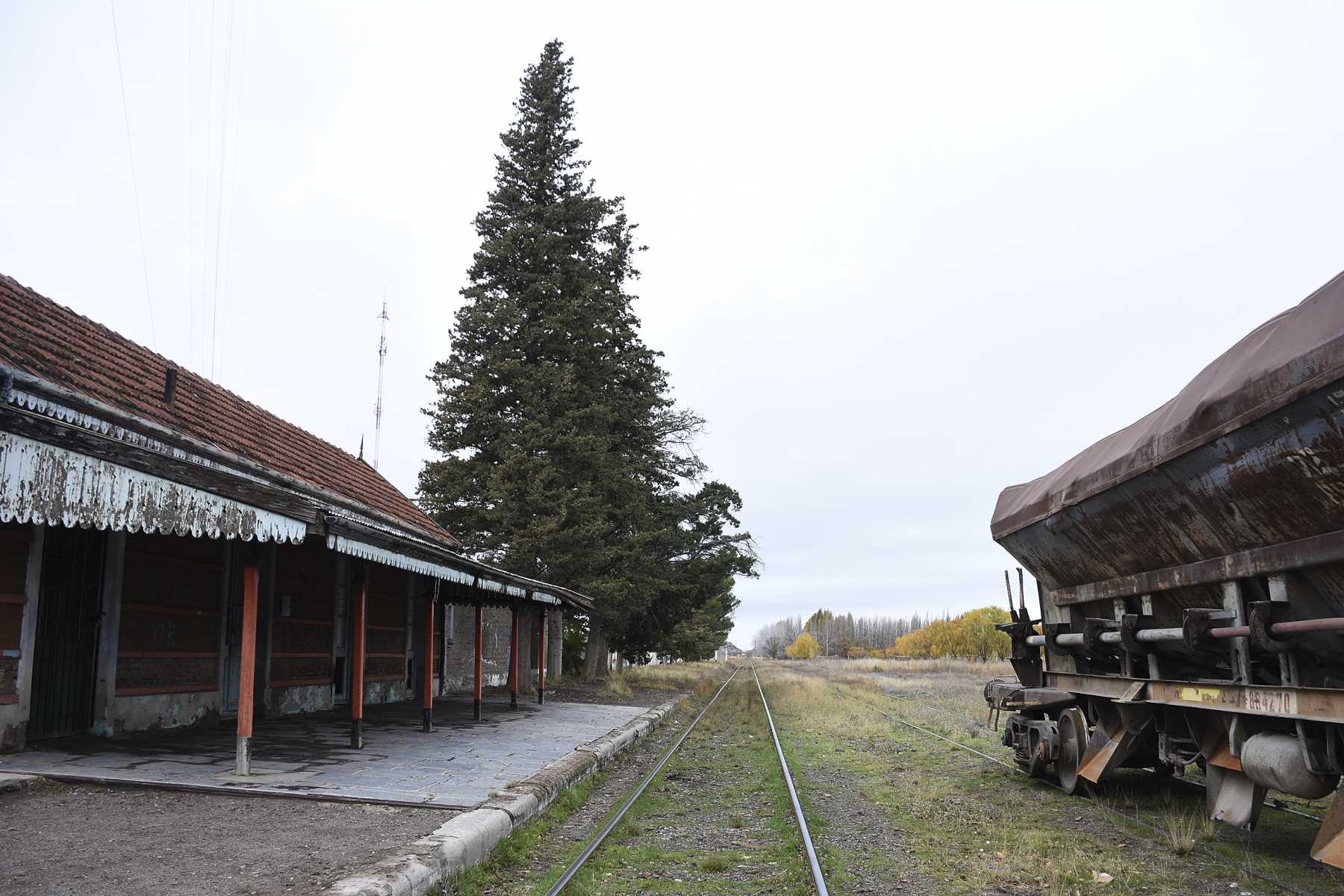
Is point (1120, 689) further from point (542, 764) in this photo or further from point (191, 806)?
point (191, 806)

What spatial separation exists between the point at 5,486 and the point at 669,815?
6.42 metres

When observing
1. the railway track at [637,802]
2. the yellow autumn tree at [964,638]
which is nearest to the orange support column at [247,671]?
the railway track at [637,802]

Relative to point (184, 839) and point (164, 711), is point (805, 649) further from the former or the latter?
point (184, 839)

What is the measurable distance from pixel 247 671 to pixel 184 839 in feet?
7.62

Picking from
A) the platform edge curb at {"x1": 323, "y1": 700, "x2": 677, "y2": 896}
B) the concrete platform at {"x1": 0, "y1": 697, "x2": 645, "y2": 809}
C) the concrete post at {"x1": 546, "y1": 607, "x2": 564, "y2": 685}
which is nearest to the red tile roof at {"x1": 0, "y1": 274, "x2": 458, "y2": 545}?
the concrete platform at {"x1": 0, "y1": 697, "x2": 645, "y2": 809}

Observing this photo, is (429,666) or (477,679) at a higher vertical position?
(429,666)

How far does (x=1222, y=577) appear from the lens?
6.55 meters

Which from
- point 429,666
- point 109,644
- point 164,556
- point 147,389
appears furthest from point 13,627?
point 429,666

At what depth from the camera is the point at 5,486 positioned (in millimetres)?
5812

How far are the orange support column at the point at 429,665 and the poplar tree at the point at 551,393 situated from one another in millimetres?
8034

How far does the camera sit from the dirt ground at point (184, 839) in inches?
207

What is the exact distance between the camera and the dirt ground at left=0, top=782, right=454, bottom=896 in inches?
207

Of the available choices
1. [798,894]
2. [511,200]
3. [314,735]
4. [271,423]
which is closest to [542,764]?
[314,735]

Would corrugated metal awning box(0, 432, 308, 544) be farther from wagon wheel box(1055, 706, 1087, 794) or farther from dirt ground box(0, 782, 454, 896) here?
wagon wheel box(1055, 706, 1087, 794)
